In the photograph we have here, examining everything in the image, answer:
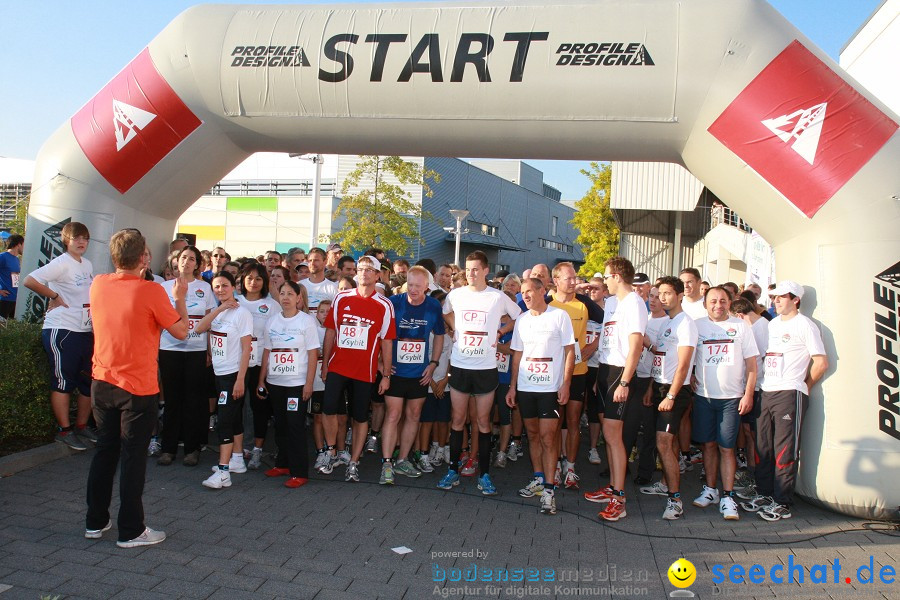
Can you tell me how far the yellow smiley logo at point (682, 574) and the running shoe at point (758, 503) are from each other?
5.52ft

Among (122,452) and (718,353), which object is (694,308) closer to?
(718,353)

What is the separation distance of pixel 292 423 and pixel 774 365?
398 centimetres

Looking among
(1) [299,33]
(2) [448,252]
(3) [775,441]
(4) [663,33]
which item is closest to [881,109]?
(4) [663,33]

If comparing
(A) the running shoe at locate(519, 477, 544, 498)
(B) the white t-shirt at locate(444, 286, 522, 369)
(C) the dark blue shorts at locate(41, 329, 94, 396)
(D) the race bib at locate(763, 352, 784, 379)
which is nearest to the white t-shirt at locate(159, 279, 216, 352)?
(C) the dark blue shorts at locate(41, 329, 94, 396)

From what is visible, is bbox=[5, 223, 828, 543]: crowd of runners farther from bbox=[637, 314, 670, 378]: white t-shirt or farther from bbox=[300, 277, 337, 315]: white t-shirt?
bbox=[300, 277, 337, 315]: white t-shirt

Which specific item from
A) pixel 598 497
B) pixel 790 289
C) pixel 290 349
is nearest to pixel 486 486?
pixel 598 497

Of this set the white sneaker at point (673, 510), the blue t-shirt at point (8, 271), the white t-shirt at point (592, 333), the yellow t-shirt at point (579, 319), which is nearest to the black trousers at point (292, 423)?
the yellow t-shirt at point (579, 319)

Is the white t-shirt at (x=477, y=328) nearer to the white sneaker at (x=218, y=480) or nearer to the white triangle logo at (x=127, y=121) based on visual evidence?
the white sneaker at (x=218, y=480)

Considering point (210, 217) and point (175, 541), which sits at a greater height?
point (210, 217)

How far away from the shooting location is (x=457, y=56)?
234 inches

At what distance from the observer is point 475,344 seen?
5734mm

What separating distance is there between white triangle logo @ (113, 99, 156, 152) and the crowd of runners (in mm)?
1073

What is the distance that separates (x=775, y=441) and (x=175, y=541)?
14.8ft

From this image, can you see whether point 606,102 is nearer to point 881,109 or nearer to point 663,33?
point 663,33
